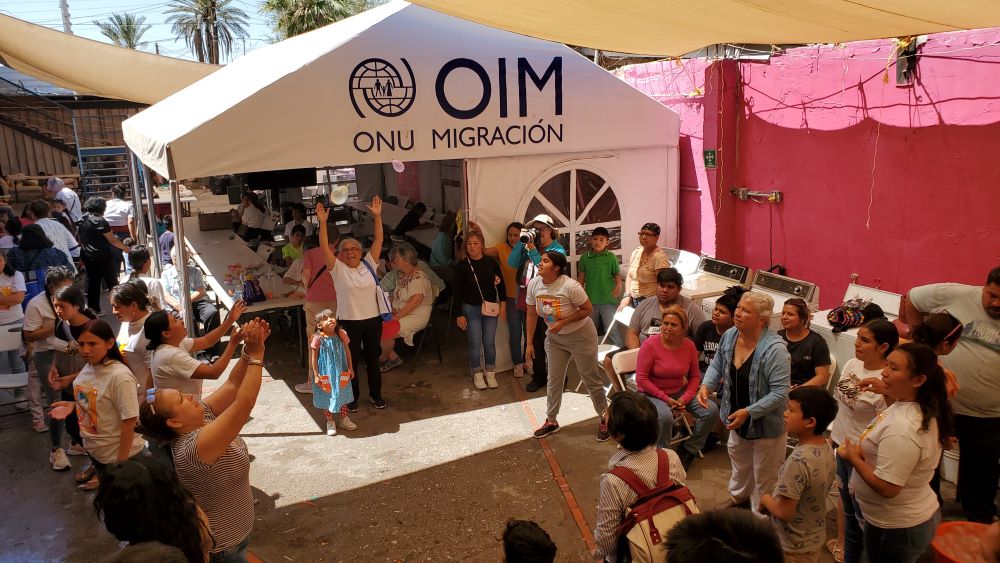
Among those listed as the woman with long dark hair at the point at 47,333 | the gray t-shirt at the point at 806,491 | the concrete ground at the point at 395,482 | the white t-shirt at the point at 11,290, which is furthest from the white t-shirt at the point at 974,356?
the white t-shirt at the point at 11,290

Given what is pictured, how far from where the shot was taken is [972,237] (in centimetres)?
580

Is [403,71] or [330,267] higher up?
[403,71]

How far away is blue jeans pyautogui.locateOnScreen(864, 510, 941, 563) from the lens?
128 inches

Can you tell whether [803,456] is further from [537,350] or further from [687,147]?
[687,147]

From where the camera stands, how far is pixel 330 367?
20.5ft

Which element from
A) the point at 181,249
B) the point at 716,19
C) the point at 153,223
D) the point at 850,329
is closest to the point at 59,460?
the point at 181,249

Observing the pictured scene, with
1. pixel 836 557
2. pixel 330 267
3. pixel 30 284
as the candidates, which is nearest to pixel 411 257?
pixel 330 267

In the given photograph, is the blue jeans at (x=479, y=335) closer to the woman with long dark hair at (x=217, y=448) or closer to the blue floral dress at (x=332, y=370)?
the blue floral dress at (x=332, y=370)

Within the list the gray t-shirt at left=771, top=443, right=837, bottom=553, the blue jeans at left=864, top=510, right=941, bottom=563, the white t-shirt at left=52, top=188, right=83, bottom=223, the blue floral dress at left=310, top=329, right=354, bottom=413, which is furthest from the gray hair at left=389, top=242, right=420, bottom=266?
the white t-shirt at left=52, top=188, right=83, bottom=223

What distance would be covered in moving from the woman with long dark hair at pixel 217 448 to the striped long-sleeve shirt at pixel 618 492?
159cm

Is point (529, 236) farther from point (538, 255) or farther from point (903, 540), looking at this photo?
point (903, 540)

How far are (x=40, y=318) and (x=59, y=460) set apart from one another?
3.90 feet

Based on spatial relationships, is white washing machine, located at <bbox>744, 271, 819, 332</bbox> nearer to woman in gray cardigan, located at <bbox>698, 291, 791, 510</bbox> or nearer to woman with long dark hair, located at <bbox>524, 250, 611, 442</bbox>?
woman with long dark hair, located at <bbox>524, 250, 611, 442</bbox>

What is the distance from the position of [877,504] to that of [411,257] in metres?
5.33
